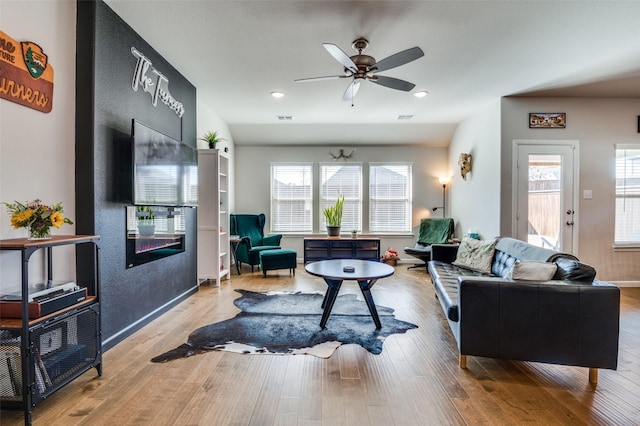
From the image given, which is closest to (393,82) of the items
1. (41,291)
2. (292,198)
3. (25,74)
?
(25,74)

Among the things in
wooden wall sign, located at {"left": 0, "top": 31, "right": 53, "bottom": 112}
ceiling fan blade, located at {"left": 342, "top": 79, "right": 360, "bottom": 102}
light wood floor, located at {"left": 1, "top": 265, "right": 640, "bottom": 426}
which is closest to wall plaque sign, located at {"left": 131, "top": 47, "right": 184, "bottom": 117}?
wooden wall sign, located at {"left": 0, "top": 31, "right": 53, "bottom": 112}

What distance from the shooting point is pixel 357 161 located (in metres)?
6.96

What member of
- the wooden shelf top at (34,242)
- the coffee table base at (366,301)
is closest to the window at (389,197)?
the coffee table base at (366,301)

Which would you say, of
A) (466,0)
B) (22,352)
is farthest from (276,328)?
(466,0)

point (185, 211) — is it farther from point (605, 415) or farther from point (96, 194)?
point (605, 415)

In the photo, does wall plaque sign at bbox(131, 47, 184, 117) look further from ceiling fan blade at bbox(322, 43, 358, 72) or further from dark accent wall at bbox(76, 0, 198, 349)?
ceiling fan blade at bbox(322, 43, 358, 72)

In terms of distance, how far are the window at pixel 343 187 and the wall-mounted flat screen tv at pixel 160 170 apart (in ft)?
10.8

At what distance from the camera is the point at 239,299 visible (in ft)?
13.5

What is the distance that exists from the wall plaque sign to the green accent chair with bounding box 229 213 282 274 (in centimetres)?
258

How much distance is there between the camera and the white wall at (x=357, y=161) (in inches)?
273

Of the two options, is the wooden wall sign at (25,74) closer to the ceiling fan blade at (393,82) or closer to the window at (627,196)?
the ceiling fan blade at (393,82)

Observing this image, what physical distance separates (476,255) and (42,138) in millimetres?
4327

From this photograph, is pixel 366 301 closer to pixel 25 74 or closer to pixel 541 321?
pixel 541 321

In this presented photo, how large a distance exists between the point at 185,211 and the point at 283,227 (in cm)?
299
